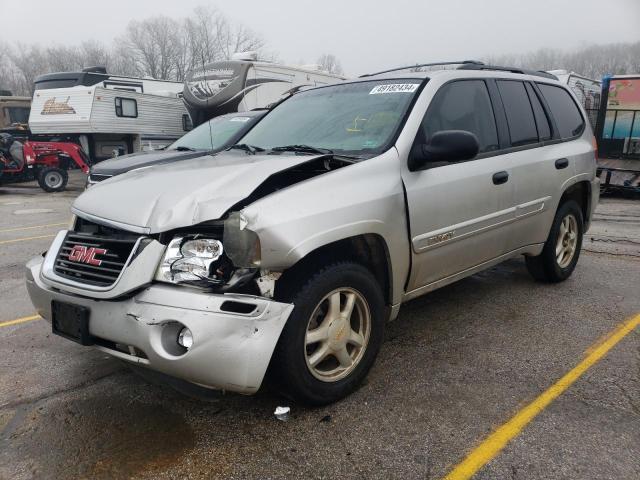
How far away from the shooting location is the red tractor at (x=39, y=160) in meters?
15.1

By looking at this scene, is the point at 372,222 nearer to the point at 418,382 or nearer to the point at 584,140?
the point at 418,382

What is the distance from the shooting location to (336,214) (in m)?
2.60

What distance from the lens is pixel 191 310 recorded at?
7.38ft

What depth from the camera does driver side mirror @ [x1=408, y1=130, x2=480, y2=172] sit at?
9.73ft

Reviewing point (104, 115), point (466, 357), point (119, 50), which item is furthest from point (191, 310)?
point (119, 50)

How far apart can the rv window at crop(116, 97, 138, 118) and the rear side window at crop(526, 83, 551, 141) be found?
47.8 ft

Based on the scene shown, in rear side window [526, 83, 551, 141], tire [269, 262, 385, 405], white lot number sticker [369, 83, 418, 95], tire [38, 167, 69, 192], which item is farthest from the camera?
tire [38, 167, 69, 192]

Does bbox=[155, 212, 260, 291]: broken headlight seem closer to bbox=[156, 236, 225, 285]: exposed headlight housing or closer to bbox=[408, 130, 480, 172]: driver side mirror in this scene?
bbox=[156, 236, 225, 285]: exposed headlight housing

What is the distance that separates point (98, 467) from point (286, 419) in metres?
0.90

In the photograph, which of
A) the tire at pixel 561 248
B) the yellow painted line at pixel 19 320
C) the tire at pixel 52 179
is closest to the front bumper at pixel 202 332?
the yellow painted line at pixel 19 320

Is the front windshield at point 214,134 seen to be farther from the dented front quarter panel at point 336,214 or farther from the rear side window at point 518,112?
the dented front quarter panel at point 336,214

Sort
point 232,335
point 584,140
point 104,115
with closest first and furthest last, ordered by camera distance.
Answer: point 232,335, point 584,140, point 104,115

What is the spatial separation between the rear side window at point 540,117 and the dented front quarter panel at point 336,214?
189cm

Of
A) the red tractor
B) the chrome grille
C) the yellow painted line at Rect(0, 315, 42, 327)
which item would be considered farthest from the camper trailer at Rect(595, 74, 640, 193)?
the red tractor
